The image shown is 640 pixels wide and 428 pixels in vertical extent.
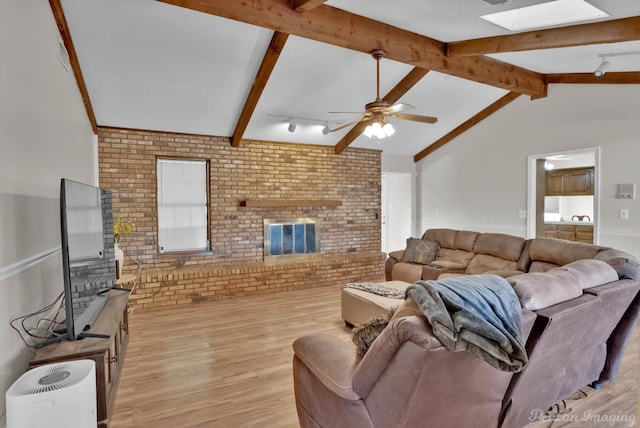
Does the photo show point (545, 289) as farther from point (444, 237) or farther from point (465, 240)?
point (444, 237)

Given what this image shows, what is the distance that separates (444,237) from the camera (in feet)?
16.8

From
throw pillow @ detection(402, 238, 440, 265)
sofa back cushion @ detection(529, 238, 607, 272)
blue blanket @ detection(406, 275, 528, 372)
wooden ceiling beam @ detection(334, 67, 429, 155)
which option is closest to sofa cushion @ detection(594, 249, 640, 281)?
sofa back cushion @ detection(529, 238, 607, 272)

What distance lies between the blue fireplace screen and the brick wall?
124mm

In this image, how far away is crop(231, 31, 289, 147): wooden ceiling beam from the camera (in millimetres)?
3365

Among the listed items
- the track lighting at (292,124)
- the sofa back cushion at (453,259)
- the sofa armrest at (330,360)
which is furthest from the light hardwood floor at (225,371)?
the track lighting at (292,124)

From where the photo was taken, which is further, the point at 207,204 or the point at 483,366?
the point at 207,204

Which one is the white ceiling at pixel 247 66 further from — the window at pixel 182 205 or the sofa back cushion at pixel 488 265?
the sofa back cushion at pixel 488 265

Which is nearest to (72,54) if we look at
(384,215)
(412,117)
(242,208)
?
(242,208)

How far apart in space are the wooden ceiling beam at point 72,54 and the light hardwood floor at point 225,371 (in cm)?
247

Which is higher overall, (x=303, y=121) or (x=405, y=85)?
(x=405, y=85)

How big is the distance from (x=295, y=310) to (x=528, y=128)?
447 centimetres

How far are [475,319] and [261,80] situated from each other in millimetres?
3449

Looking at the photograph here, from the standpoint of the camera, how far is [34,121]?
2.21 m

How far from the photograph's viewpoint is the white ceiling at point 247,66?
2.96 metres
